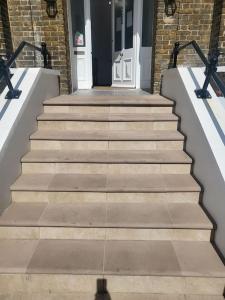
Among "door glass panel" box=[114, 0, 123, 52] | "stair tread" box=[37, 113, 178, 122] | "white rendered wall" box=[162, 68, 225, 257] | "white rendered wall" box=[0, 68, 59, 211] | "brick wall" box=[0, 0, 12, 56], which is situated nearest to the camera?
"white rendered wall" box=[162, 68, 225, 257]

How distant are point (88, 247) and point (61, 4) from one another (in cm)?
393

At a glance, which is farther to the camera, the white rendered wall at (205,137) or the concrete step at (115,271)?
the white rendered wall at (205,137)

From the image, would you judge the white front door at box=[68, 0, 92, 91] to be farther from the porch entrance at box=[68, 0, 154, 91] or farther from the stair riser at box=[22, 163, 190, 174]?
the stair riser at box=[22, 163, 190, 174]

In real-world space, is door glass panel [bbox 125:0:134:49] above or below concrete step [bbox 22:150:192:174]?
above

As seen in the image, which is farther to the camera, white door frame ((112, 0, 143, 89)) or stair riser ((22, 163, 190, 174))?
white door frame ((112, 0, 143, 89))

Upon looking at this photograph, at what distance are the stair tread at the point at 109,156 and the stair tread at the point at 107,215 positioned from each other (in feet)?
1.68

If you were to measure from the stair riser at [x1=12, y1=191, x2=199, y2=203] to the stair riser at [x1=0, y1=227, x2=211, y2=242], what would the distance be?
0.35 meters

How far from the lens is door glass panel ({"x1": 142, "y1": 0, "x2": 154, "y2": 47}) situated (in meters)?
4.80

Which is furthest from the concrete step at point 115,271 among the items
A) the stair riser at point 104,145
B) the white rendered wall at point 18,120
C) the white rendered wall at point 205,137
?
the stair riser at point 104,145

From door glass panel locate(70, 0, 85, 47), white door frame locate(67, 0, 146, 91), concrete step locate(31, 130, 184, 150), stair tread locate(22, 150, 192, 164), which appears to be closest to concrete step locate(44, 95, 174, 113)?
concrete step locate(31, 130, 184, 150)

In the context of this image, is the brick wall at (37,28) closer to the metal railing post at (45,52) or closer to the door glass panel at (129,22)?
the metal railing post at (45,52)

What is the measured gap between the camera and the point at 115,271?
5.61ft

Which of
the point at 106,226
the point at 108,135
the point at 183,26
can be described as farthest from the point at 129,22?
the point at 106,226

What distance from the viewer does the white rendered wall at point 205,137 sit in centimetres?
194
